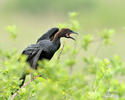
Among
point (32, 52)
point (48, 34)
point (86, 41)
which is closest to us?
point (32, 52)

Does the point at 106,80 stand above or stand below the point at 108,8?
above

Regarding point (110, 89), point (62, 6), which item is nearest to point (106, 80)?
point (110, 89)

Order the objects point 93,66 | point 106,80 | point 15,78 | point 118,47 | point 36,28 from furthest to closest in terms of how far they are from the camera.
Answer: point 36,28 → point 118,47 → point 93,66 → point 106,80 → point 15,78

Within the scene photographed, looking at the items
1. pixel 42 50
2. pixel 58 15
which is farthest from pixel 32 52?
pixel 58 15

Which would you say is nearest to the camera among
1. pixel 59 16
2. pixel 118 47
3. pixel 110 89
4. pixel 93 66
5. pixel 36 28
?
pixel 110 89

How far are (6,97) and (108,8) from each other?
1394 cm

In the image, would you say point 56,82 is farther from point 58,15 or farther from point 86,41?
point 58,15

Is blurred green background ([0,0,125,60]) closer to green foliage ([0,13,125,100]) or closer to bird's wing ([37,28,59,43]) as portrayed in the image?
bird's wing ([37,28,59,43])

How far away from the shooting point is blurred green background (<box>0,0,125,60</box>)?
1525 centimetres

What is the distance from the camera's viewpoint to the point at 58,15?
16.6 meters

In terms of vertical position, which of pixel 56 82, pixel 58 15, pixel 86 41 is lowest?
pixel 58 15

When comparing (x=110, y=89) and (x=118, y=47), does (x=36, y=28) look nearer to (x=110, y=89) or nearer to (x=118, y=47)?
(x=118, y=47)

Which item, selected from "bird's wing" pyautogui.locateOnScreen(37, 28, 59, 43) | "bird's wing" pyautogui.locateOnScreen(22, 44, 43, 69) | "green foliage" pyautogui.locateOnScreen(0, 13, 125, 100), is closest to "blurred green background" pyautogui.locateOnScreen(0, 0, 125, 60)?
"bird's wing" pyautogui.locateOnScreen(37, 28, 59, 43)

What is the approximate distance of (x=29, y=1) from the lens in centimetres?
1778
